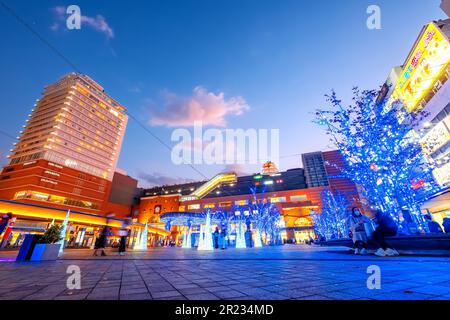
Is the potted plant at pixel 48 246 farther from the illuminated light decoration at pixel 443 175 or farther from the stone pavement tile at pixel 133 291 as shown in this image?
the illuminated light decoration at pixel 443 175

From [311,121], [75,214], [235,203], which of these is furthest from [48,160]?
[311,121]

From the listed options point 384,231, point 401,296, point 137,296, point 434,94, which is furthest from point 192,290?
point 434,94

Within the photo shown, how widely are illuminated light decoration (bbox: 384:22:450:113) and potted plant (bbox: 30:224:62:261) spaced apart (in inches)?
916

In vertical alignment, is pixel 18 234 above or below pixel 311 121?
below

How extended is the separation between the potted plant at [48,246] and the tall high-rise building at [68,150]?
59.9m

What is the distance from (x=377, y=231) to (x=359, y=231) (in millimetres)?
1429

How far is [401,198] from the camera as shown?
37.0 feet

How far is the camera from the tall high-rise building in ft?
181

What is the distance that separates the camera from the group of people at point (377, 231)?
7.98m

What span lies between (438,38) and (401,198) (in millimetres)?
17301

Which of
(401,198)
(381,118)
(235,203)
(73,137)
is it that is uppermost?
(73,137)
